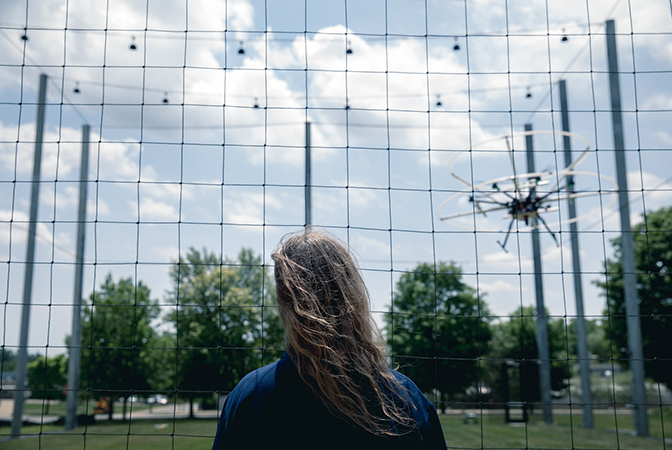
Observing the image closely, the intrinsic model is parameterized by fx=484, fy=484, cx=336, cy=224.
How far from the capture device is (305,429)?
32.6 inches

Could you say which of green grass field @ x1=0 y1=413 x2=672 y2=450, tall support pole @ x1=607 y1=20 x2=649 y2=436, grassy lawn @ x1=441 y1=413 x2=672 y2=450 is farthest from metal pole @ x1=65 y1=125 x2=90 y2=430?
tall support pole @ x1=607 y1=20 x2=649 y2=436

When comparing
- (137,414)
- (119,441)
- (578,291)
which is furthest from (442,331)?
(137,414)

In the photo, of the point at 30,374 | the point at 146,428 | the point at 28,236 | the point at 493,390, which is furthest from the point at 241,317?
the point at 493,390

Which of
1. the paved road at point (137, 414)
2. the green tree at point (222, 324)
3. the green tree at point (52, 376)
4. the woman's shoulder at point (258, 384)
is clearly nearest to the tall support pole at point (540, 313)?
the green tree at point (222, 324)

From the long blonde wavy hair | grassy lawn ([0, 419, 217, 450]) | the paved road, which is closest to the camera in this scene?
the long blonde wavy hair

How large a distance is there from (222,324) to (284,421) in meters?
11.7

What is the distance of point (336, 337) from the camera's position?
838 mm

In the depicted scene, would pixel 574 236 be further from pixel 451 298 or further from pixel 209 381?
pixel 209 381

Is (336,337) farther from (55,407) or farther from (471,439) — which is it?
(55,407)

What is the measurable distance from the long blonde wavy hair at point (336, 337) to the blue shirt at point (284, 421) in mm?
19

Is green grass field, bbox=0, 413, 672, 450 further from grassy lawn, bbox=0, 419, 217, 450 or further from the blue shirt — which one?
the blue shirt

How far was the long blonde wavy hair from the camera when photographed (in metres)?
0.82

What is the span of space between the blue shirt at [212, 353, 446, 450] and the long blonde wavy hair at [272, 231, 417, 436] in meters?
0.02

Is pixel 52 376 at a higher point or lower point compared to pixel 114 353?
lower
